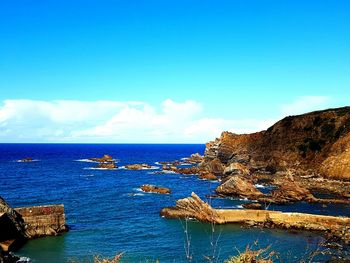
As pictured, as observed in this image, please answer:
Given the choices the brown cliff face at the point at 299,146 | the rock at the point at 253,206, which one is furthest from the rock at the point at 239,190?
the brown cliff face at the point at 299,146

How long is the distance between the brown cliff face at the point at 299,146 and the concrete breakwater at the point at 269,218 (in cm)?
4209

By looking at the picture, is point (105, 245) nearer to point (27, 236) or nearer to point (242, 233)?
point (27, 236)

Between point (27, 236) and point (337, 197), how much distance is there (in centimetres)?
5362

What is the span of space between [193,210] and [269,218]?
1018 cm

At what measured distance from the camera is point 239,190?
6919cm

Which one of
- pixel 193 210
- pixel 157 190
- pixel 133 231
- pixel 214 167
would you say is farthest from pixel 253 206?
pixel 214 167

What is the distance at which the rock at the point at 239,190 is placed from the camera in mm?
67963

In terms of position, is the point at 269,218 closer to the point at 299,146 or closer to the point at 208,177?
the point at 208,177

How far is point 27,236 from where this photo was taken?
40156mm

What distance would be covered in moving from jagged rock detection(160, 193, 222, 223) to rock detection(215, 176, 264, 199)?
19.2 meters

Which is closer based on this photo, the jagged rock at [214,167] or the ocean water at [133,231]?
the ocean water at [133,231]

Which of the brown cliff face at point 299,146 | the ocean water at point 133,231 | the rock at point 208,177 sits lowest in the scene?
the ocean water at point 133,231

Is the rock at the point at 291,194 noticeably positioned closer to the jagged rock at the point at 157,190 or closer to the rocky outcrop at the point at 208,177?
the jagged rock at the point at 157,190

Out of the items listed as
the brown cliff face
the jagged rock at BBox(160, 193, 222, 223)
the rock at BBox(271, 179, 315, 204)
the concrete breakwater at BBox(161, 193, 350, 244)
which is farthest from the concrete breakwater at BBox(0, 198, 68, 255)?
the brown cliff face
